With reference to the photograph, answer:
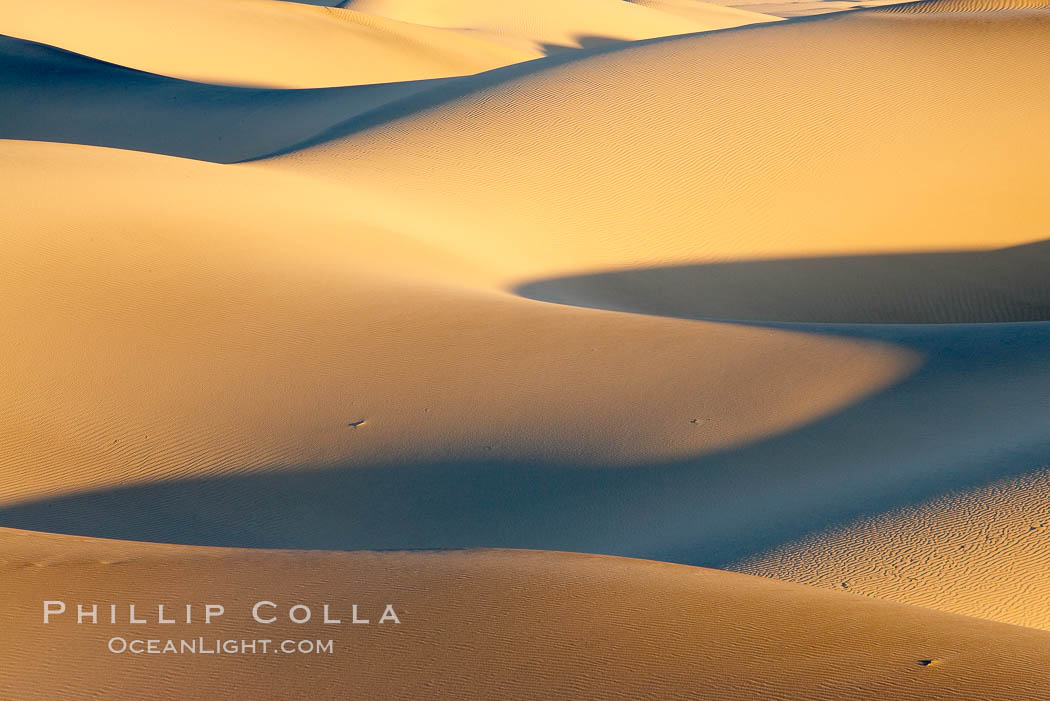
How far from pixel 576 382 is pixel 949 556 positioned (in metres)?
2.27

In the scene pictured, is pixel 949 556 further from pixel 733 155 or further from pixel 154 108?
pixel 154 108

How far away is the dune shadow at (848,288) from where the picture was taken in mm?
9344

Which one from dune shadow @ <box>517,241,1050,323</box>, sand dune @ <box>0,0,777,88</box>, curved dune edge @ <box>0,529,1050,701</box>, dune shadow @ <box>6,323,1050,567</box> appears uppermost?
sand dune @ <box>0,0,777,88</box>

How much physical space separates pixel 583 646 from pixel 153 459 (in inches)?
118

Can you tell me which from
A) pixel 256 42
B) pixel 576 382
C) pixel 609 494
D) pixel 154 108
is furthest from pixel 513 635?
pixel 256 42

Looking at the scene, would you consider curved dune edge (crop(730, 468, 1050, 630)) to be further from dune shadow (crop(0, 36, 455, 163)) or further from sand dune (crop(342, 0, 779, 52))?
sand dune (crop(342, 0, 779, 52))

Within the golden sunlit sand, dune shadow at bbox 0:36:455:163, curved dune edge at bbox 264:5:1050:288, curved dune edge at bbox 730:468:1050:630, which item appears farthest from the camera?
dune shadow at bbox 0:36:455:163

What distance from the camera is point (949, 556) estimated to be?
362 cm

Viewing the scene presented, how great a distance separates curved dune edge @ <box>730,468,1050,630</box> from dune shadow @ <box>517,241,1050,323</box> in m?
5.10

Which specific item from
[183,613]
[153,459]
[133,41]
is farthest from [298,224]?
[133,41]

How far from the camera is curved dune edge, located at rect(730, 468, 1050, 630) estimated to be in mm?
3391

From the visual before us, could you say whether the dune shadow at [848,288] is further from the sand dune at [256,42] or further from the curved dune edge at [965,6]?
the sand dune at [256,42]

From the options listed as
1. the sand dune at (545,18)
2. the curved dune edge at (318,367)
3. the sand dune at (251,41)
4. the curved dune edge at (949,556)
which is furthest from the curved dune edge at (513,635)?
the sand dune at (545,18)

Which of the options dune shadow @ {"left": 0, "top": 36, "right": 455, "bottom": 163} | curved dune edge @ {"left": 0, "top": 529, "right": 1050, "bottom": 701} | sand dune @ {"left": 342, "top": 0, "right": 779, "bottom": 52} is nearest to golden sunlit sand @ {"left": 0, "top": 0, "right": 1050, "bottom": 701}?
curved dune edge @ {"left": 0, "top": 529, "right": 1050, "bottom": 701}
